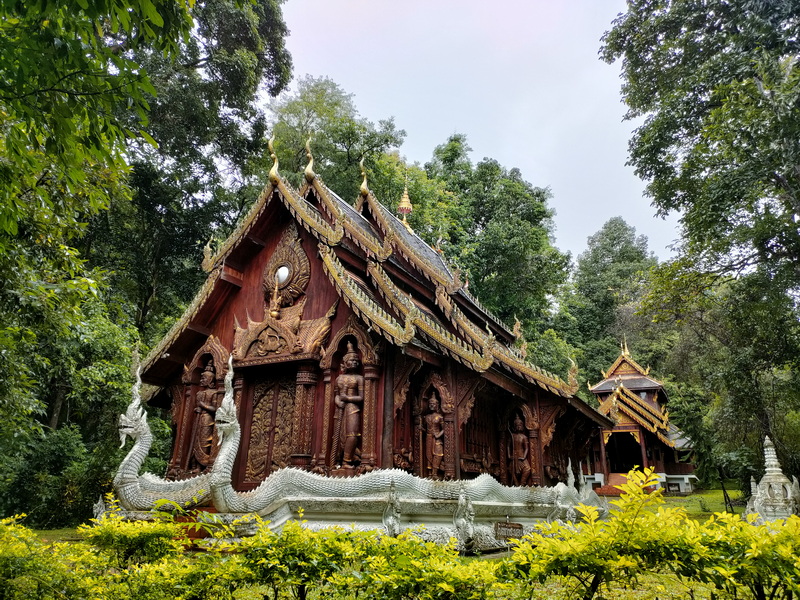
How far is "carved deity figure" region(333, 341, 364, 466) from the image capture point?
7.27 m

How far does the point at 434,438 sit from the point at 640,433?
2013 centimetres

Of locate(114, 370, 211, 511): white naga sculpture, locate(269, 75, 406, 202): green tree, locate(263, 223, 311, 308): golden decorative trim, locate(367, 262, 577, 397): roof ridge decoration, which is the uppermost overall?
locate(269, 75, 406, 202): green tree

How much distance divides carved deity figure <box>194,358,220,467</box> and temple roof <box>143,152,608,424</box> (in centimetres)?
90

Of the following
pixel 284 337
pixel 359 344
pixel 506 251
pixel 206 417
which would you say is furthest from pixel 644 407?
pixel 206 417

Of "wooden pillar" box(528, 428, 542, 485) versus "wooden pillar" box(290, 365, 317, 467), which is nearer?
"wooden pillar" box(290, 365, 317, 467)

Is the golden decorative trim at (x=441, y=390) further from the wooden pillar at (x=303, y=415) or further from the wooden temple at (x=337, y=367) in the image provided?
the wooden pillar at (x=303, y=415)

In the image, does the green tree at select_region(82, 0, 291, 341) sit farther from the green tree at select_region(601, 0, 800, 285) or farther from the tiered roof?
the tiered roof

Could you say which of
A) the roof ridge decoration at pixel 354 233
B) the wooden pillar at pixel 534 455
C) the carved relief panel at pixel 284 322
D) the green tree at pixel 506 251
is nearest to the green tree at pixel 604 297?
the green tree at pixel 506 251

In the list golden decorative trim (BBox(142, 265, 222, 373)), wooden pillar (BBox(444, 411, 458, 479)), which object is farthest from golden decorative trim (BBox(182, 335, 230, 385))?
wooden pillar (BBox(444, 411, 458, 479))

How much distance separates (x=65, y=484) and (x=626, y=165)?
16823mm

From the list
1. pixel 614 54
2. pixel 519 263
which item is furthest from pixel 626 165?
pixel 519 263

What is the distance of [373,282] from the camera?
27.3 feet

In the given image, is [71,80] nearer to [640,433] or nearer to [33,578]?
[33,578]

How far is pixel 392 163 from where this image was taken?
933 inches
